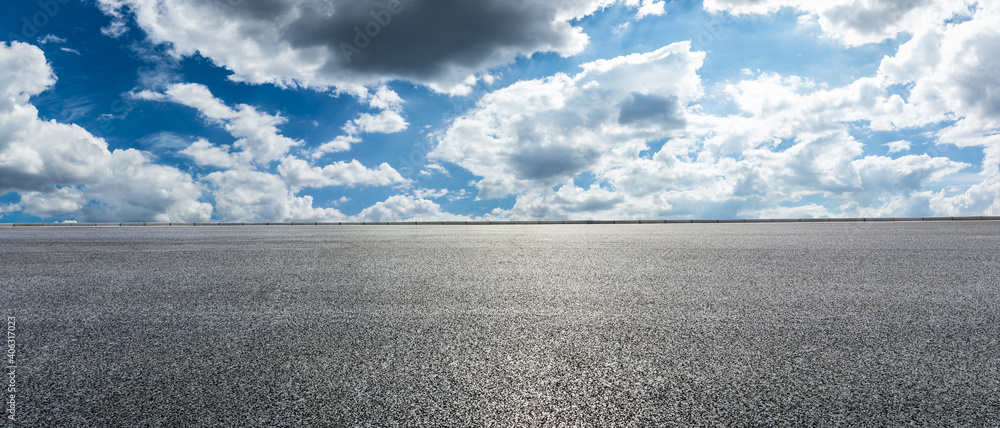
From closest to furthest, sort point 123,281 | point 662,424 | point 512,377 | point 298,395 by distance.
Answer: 1. point 662,424
2. point 298,395
3. point 512,377
4. point 123,281

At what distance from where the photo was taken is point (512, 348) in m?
2.90

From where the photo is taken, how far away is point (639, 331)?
10.7 feet

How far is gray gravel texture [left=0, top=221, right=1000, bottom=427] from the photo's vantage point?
212 centimetres

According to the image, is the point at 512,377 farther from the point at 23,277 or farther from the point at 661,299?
the point at 23,277

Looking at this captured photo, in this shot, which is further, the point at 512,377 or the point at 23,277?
the point at 23,277

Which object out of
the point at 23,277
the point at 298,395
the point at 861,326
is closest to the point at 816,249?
the point at 861,326

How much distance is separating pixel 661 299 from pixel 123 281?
6330mm

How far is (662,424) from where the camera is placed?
1.95m

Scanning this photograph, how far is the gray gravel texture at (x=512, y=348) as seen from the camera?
2.12 metres

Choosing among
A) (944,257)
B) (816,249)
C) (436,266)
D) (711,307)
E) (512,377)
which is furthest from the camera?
(816,249)

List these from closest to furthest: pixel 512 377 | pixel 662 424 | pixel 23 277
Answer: pixel 662 424, pixel 512 377, pixel 23 277

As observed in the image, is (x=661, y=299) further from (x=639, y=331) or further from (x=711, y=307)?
(x=639, y=331)

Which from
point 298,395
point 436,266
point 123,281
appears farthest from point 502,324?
point 123,281

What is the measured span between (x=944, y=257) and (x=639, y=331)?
7.49 m
